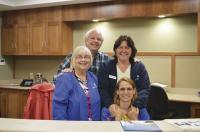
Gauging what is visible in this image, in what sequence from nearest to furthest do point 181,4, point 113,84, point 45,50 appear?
point 113,84
point 181,4
point 45,50

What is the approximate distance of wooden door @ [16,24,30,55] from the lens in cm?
577

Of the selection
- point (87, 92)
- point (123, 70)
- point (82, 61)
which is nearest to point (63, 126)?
point (87, 92)

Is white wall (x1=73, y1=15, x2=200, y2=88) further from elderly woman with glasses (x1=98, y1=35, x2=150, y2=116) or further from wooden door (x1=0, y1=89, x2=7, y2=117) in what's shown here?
wooden door (x1=0, y1=89, x2=7, y2=117)

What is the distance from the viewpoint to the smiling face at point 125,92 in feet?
7.36

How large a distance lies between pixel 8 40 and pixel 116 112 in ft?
14.4

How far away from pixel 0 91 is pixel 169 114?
3481 millimetres

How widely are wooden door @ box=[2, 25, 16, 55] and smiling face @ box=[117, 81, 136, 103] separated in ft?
13.7

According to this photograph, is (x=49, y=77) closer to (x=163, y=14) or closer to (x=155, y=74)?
(x=155, y=74)

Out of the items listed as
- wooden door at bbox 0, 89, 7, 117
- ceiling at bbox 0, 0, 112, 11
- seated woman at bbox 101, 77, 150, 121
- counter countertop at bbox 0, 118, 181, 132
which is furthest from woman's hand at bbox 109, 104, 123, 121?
wooden door at bbox 0, 89, 7, 117

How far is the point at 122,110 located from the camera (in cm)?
224

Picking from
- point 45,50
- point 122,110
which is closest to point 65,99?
point 122,110

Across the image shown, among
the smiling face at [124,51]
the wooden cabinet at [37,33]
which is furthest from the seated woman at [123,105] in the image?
the wooden cabinet at [37,33]

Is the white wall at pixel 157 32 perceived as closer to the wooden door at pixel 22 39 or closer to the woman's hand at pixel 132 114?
the wooden door at pixel 22 39

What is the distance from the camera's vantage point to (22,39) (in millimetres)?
5836
